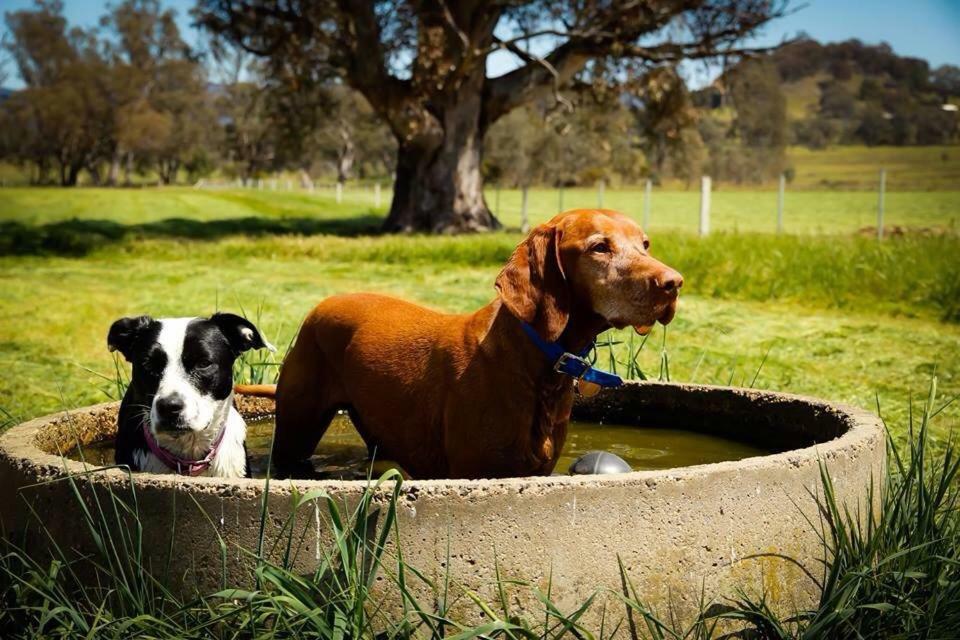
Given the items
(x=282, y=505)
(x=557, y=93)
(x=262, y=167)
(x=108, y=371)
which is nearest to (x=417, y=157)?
(x=557, y=93)

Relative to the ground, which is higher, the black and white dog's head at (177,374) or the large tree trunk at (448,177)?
the large tree trunk at (448,177)

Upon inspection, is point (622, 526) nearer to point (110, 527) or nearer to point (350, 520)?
point (350, 520)

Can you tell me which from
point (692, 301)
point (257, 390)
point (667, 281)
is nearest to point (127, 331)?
point (257, 390)

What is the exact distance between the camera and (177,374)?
3.98 meters

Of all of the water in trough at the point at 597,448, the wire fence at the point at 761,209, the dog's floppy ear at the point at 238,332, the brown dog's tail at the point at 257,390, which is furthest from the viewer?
the wire fence at the point at 761,209

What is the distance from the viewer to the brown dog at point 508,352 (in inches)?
134

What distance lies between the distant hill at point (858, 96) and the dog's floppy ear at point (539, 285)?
2454 centimetres

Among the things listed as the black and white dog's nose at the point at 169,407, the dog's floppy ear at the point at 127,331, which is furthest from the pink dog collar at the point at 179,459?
the dog's floppy ear at the point at 127,331

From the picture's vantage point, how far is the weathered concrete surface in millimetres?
3039

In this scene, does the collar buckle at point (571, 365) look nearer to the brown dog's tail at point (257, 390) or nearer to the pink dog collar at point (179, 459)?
the pink dog collar at point (179, 459)

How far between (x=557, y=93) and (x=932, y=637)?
23.5 metres

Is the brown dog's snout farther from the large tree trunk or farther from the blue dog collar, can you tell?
the large tree trunk

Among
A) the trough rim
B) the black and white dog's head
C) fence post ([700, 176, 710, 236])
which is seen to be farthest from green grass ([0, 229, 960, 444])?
fence post ([700, 176, 710, 236])

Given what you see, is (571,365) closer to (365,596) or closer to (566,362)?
(566,362)
